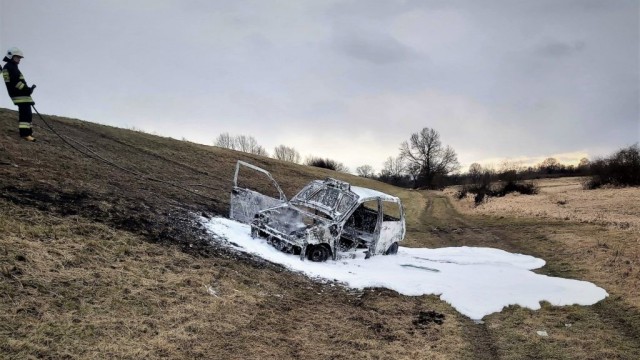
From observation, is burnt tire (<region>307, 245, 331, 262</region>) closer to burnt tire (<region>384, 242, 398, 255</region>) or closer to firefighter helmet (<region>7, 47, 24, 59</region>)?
burnt tire (<region>384, 242, 398, 255</region>)

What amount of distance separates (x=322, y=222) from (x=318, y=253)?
27.8 inches

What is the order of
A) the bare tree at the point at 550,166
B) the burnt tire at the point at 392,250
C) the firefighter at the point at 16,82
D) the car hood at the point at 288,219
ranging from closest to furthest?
1. the car hood at the point at 288,219
2. the firefighter at the point at 16,82
3. the burnt tire at the point at 392,250
4. the bare tree at the point at 550,166

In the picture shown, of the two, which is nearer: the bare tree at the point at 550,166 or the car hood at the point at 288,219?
the car hood at the point at 288,219

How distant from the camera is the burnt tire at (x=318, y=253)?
964 centimetres

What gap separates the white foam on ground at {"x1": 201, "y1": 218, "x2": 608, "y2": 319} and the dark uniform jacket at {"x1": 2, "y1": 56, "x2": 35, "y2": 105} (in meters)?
5.79

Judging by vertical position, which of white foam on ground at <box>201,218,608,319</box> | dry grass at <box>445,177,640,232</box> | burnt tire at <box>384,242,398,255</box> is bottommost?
white foam on ground at <box>201,218,608,319</box>

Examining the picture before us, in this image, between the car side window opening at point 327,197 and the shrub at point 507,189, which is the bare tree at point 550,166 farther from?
the car side window opening at point 327,197

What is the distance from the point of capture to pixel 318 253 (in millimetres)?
9711

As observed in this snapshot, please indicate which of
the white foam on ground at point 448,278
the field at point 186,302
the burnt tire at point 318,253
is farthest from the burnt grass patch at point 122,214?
the burnt tire at point 318,253

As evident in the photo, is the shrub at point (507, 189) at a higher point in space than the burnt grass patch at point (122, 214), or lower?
higher

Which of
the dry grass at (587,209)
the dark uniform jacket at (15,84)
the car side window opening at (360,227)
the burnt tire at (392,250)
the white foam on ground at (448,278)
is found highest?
the dark uniform jacket at (15,84)

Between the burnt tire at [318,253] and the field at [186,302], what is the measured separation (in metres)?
0.90

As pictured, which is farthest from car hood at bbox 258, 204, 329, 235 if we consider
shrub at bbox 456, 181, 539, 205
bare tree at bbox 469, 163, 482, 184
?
bare tree at bbox 469, 163, 482, 184

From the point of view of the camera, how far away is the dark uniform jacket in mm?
11070
